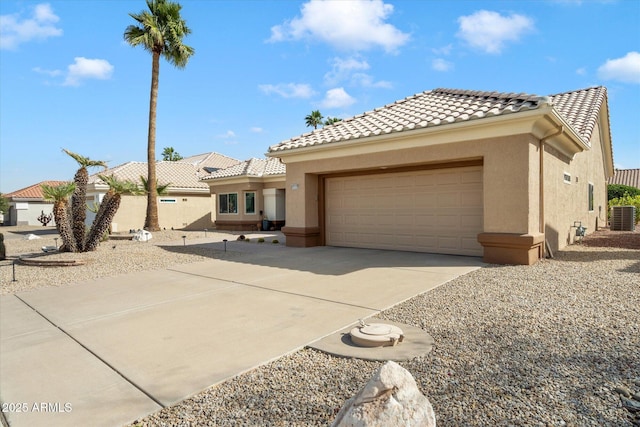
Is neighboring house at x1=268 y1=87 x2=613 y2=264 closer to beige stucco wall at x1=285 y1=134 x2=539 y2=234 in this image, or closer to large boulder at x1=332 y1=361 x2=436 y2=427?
beige stucco wall at x1=285 y1=134 x2=539 y2=234

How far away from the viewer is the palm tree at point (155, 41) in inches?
825

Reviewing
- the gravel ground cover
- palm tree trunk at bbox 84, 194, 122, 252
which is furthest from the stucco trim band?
palm tree trunk at bbox 84, 194, 122, 252

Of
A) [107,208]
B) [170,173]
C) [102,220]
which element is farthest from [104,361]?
[170,173]

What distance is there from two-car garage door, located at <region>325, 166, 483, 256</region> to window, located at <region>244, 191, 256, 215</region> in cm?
1129

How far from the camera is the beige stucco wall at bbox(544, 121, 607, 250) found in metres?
10.5

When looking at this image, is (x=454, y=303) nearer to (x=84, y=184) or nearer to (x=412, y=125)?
(x=412, y=125)

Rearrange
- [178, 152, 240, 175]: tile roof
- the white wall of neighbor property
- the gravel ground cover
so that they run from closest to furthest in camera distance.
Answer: the gravel ground cover → [178, 152, 240, 175]: tile roof → the white wall of neighbor property

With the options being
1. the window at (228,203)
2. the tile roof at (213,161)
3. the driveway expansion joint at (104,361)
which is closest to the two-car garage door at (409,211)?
the driveway expansion joint at (104,361)

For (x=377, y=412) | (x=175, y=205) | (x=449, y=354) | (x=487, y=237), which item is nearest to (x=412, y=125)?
(x=487, y=237)

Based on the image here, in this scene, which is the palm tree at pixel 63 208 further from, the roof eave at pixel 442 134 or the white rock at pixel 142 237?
the roof eave at pixel 442 134

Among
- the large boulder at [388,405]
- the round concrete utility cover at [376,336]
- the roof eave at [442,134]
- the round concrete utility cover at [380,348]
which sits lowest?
the round concrete utility cover at [380,348]

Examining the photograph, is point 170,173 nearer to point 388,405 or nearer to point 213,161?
point 213,161

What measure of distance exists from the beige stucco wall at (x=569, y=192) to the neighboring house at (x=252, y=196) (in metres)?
14.9

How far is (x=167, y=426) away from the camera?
9.55 feet
